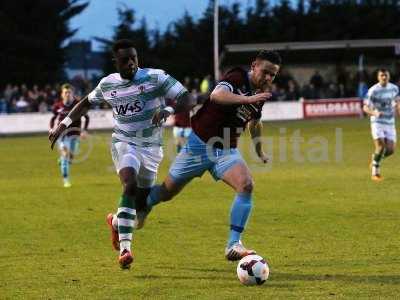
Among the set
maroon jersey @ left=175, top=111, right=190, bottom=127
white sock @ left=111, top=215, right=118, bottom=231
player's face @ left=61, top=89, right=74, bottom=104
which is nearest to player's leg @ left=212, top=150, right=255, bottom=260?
white sock @ left=111, top=215, right=118, bottom=231

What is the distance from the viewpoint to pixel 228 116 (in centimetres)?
992

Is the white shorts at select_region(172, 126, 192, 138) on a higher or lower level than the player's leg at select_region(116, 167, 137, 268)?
lower

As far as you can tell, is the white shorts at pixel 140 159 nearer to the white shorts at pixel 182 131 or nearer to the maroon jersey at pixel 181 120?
the maroon jersey at pixel 181 120

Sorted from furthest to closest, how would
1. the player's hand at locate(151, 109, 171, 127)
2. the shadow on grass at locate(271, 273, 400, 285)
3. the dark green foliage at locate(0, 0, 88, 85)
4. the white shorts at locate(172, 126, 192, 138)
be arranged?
the dark green foliage at locate(0, 0, 88, 85) < the white shorts at locate(172, 126, 192, 138) < the player's hand at locate(151, 109, 171, 127) < the shadow on grass at locate(271, 273, 400, 285)

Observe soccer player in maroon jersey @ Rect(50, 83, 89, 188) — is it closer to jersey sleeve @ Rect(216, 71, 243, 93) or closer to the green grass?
the green grass

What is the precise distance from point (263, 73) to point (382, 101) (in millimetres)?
11772

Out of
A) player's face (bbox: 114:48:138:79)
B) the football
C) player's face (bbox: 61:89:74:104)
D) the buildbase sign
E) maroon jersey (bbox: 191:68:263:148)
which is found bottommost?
the buildbase sign

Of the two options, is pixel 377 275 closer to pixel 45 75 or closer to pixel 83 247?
pixel 83 247

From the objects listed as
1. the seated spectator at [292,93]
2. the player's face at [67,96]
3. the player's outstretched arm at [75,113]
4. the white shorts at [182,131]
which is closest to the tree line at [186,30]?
the seated spectator at [292,93]

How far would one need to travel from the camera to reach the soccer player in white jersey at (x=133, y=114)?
1005 centimetres

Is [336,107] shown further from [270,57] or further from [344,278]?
[344,278]

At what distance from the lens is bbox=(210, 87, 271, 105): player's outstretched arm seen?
902 cm

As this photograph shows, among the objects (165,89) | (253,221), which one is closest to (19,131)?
(253,221)

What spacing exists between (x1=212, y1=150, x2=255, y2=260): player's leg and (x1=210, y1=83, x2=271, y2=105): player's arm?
71cm
